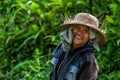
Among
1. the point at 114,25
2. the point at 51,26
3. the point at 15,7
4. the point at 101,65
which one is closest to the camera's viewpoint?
the point at 101,65

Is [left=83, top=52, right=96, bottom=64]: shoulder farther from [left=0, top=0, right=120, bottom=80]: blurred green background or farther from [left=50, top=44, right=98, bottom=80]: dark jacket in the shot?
[left=0, top=0, right=120, bottom=80]: blurred green background

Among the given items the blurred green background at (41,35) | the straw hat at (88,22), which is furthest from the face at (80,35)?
the blurred green background at (41,35)

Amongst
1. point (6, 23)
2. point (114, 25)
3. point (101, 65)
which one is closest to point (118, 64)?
point (101, 65)

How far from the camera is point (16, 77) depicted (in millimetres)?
6051

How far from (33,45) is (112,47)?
146cm

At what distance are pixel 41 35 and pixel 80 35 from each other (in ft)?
9.36

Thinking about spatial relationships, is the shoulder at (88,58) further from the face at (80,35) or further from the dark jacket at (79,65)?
the face at (80,35)

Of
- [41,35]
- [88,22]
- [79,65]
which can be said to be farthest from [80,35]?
[41,35]

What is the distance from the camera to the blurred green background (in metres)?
5.92

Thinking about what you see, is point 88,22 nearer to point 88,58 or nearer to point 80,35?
point 80,35

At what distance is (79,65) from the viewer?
378cm

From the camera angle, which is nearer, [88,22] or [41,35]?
[88,22]

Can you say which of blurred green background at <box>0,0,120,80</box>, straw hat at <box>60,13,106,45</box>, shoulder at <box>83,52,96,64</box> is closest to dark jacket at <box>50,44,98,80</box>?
shoulder at <box>83,52,96,64</box>

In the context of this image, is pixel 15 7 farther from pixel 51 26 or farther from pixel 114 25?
pixel 114 25
